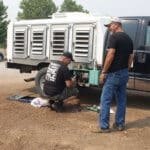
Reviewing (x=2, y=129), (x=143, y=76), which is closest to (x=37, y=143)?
(x=2, y=129)

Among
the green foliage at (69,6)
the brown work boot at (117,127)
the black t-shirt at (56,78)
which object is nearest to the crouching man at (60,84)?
the black t-shirt at (56,78)

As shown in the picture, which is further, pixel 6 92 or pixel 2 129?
pixel 6 92

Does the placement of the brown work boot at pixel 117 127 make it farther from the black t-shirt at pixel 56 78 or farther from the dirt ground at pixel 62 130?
the black t-shirt at pixel 56 78

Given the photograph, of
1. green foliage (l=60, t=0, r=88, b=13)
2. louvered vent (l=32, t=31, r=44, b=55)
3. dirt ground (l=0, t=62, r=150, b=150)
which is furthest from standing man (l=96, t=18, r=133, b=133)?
green foliage (l=60, t=0, r=88, b=13)

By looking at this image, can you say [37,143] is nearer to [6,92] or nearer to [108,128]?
[108,128]

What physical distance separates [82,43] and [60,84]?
1.63m

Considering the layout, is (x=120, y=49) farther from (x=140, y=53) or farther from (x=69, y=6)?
(x=69, y=6)

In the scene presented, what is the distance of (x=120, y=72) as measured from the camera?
24.8 ft

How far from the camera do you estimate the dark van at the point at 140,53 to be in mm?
9664

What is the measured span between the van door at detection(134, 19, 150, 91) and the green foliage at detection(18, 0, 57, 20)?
53.5m

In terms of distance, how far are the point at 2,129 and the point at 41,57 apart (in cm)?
399

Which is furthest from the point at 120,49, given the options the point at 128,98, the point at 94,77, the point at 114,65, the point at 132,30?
the point at 128,98

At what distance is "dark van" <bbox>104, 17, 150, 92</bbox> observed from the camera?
9.66 metres

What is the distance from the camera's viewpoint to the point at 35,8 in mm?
62812
